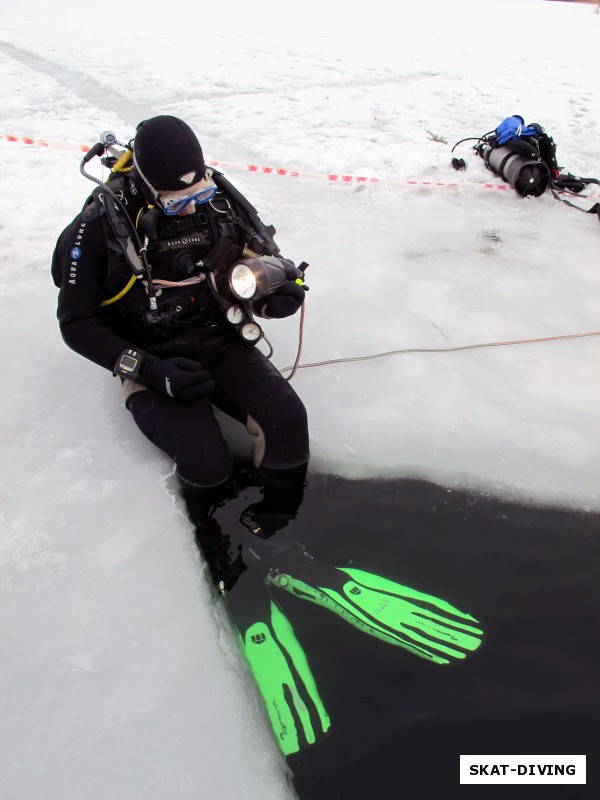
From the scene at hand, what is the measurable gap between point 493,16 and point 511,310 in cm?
1235

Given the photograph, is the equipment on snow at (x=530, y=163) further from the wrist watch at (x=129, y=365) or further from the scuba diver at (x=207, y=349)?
the wrist watch at (x=129, y=365)

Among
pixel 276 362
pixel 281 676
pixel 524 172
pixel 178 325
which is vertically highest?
pixel 524 172

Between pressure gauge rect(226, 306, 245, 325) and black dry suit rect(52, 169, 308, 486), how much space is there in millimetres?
97

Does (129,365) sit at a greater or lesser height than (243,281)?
lesser

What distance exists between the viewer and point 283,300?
2785 millimetres

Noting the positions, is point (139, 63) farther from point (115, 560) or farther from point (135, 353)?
point (115, 560)

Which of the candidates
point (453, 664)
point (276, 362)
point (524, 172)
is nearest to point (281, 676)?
point (453, 664)

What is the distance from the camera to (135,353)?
105 inches

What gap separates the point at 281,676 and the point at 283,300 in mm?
1491

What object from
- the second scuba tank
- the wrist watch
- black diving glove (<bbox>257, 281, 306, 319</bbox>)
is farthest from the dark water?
the second scuba tank

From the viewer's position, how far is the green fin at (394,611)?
2.09m

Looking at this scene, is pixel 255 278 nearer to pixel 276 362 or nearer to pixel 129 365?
pixel 129 365

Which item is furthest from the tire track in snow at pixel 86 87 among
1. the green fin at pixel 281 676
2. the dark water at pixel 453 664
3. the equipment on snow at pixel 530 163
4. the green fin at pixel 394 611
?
the green fin at pixel 281 676

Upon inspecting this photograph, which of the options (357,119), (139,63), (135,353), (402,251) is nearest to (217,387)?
(135,353)
